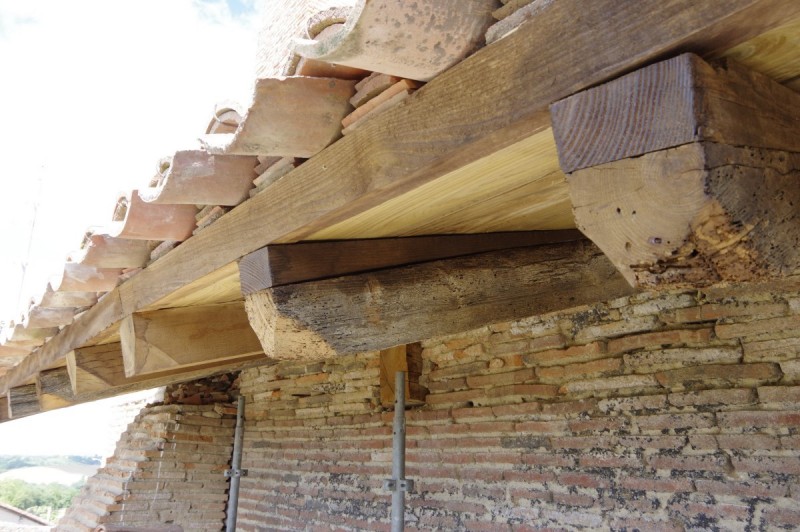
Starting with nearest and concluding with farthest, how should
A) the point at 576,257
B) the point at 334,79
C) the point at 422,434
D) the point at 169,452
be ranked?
1. the point at 334,79
2. the point at 576,257
3. the point at 422,434
4. the point at 169,452

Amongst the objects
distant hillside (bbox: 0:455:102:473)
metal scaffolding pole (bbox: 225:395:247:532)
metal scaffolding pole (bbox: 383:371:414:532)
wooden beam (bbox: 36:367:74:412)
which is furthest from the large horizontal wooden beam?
distant hillside (bbox: 0:455:102:473)

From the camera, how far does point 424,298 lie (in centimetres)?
201

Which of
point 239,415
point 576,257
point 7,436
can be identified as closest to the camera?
point 576,257

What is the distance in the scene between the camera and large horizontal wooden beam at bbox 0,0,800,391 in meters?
0.93

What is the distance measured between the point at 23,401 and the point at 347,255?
519 cm

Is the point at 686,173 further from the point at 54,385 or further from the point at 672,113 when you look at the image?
the point at 54,385

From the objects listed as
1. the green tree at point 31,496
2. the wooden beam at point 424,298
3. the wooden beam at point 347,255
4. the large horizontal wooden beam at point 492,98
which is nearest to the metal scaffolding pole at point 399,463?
the wooden beam at point 424,298

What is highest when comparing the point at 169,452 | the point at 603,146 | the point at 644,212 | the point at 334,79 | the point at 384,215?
the point at 334,79

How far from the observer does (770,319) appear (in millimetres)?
2352

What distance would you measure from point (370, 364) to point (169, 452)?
293 cm

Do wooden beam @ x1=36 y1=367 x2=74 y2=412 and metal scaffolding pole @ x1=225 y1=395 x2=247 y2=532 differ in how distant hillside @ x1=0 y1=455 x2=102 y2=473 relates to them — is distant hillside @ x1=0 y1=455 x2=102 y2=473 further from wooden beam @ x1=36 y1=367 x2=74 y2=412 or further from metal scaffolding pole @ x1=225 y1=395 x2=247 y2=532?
wooden beam @ x1=36 y1=367 x2=74 y2=412

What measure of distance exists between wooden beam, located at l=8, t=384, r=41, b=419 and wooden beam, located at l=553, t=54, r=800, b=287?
5986 millimetres

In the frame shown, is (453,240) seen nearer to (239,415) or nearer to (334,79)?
(334,79)

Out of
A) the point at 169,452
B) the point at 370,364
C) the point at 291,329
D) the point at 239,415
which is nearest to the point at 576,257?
the point at 291,329
